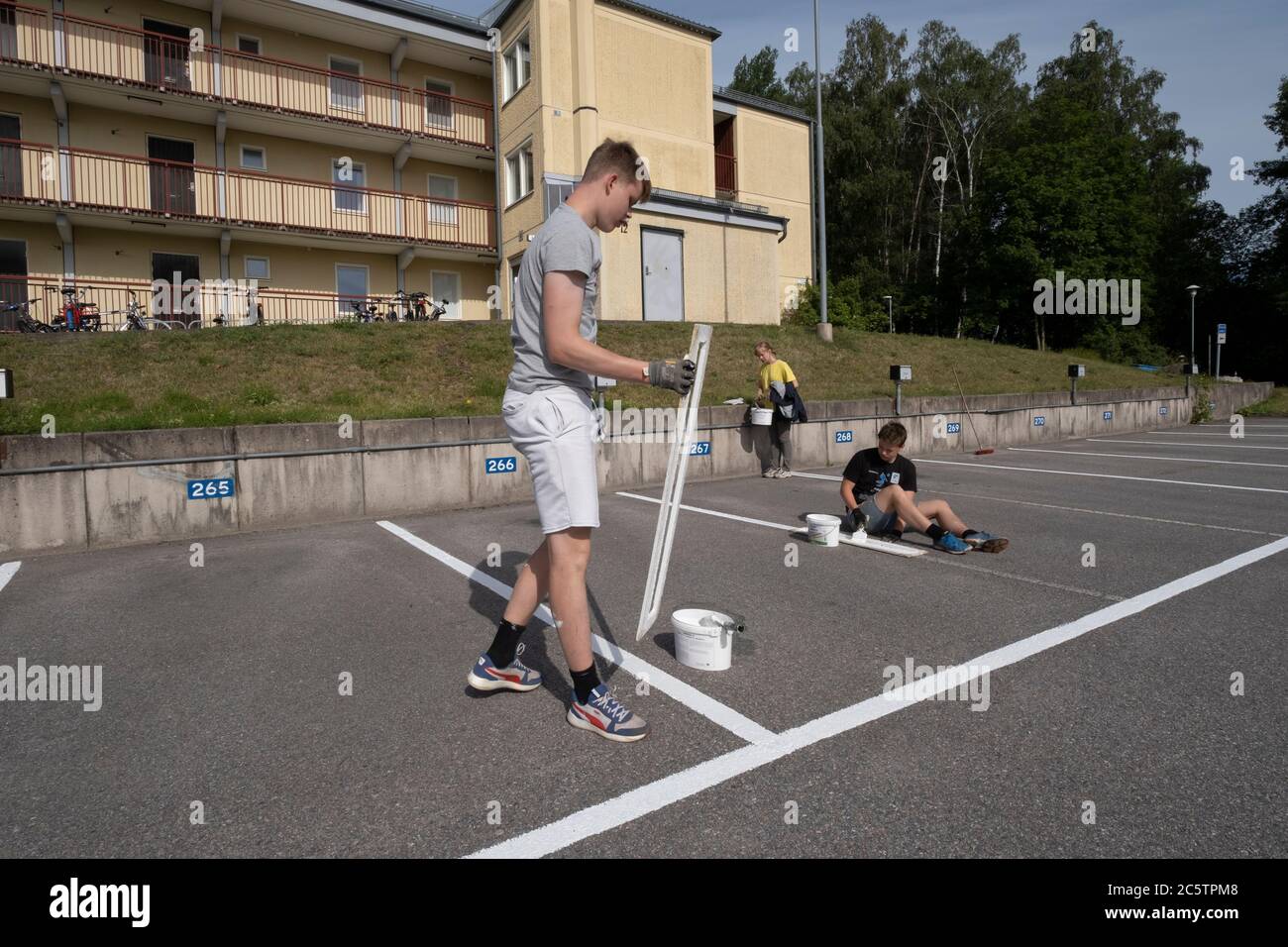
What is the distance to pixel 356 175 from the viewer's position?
855 inches

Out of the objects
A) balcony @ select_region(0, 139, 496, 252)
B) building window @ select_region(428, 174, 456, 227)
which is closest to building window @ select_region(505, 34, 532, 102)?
building window @ select_region(428, 174, 456, 227)

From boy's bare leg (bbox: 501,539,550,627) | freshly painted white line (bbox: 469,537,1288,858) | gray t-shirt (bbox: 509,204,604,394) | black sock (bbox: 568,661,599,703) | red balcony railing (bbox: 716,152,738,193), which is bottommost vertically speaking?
freshly painted white line (bbox: 469,537,1288,858)

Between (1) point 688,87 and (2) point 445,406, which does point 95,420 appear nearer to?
(2) point 445,406

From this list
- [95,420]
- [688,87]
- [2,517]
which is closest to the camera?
[2,517]

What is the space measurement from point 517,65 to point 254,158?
7718mm

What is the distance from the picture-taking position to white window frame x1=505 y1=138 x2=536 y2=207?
68.5 ft

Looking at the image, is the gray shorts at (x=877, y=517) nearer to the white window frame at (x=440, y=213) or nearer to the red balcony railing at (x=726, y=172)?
the white window frame at (x=440, y=213)

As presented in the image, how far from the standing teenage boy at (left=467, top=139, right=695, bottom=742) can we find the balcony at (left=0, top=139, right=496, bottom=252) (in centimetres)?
1894

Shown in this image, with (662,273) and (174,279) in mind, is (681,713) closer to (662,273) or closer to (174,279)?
(662,273)

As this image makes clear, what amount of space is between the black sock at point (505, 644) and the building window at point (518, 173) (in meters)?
19.5

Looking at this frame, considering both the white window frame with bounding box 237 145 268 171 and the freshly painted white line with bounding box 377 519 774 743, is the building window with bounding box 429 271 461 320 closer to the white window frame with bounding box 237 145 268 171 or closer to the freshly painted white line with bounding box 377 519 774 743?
the white window frame with bounding box 237 145 268 171
